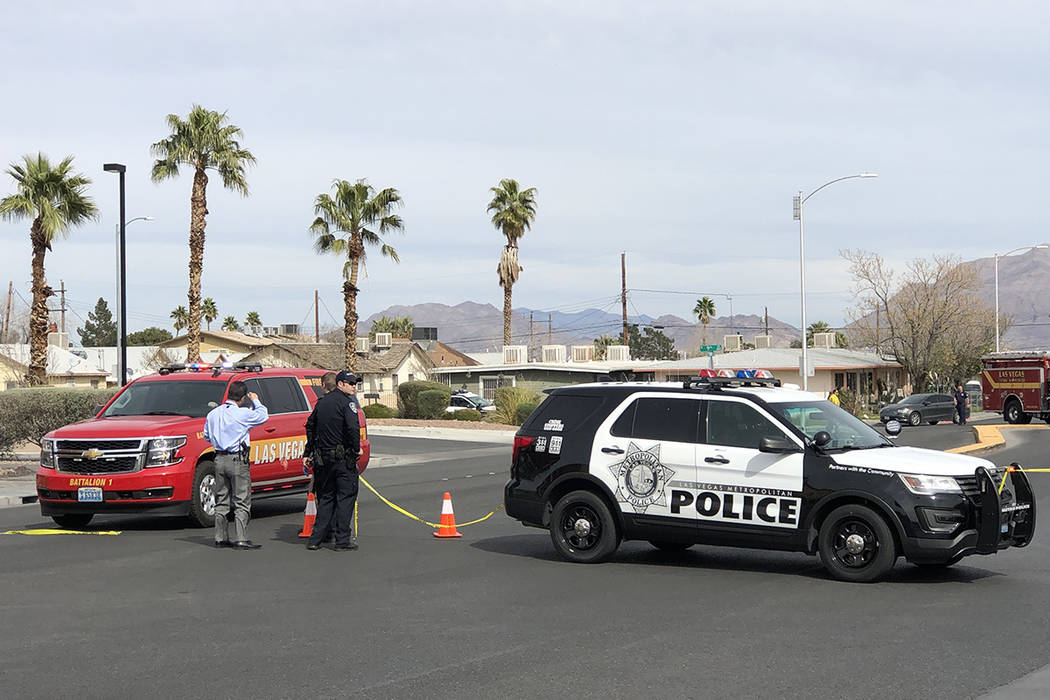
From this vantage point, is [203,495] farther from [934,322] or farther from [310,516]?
[934,322]

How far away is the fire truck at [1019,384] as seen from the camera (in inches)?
1762

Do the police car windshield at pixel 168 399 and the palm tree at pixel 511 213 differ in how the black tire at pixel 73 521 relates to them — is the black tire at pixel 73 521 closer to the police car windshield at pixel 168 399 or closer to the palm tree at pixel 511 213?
the police car windshield at pixel 168 399

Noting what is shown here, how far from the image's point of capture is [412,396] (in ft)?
168

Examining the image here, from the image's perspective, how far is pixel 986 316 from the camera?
6962 centimetres

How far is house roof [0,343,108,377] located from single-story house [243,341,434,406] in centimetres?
987

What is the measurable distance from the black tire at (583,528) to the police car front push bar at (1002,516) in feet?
11.1

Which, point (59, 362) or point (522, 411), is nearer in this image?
point (522, 411)

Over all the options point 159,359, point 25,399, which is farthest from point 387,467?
point 159,359

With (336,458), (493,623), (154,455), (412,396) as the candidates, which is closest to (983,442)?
(336,458)

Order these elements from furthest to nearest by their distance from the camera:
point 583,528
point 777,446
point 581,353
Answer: point 581,353, point 583,528, point 777,446

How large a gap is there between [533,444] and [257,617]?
13.1ft

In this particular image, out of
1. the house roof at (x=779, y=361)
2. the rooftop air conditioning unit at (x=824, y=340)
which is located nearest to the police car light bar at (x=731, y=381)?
the house roof at (x=779, y=361)

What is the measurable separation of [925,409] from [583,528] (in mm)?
44751

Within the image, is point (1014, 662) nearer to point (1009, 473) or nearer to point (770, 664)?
point (770, 664)
